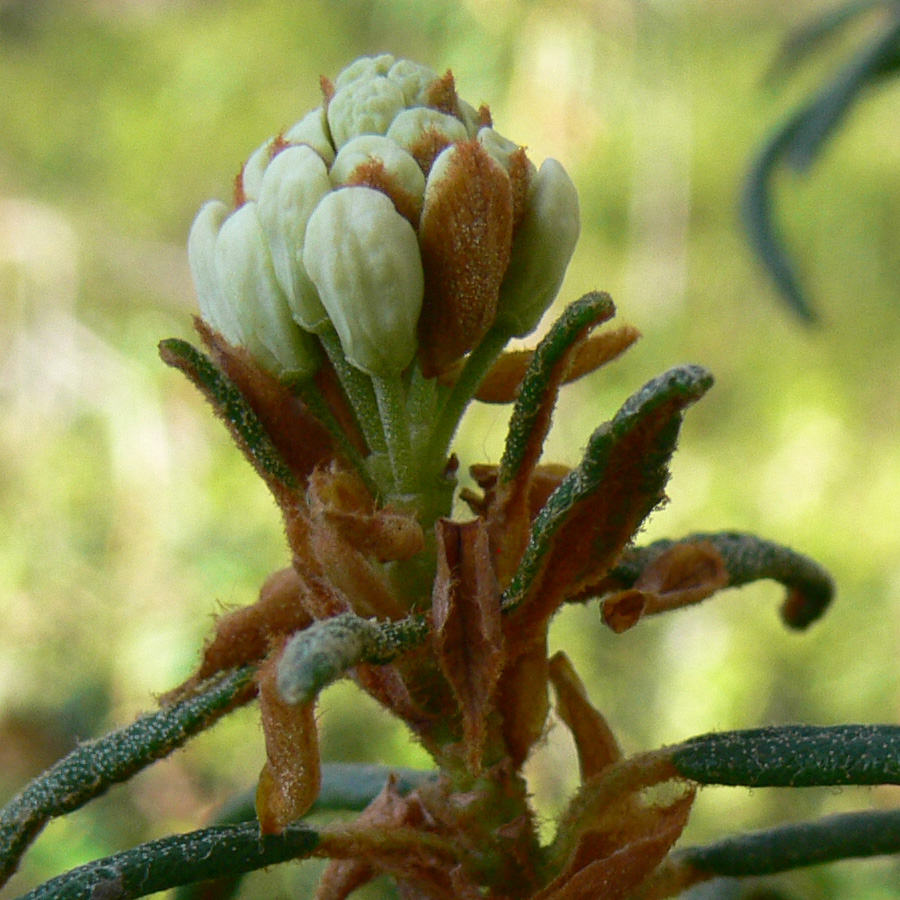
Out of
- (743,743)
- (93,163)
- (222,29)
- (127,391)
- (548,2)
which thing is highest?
(222,29)

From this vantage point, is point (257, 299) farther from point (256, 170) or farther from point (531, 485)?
point (531, 485)

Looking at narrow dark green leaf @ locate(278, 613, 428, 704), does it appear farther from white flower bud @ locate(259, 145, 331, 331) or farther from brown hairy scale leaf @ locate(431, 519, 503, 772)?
white flower bud @ locate(259, 145, 331, 331)

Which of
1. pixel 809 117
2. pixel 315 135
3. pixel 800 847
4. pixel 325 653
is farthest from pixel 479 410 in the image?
pixel 325 653

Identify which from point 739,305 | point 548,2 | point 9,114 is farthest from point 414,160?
point 9,114

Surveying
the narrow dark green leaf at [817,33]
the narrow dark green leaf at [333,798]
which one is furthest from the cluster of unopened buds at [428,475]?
the narrow dark green leaf at [817,33]

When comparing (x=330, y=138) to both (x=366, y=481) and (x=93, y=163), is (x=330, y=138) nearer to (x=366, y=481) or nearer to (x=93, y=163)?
(x=366, y=481)
